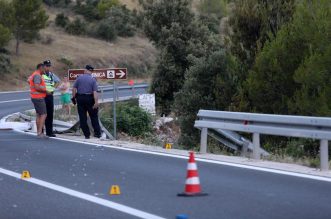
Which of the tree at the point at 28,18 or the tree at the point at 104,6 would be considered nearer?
the tree at the point at 28,18

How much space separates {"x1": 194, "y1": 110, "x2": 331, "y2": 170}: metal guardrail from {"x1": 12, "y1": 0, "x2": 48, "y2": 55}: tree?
44.5 meters

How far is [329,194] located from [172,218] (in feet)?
8.23

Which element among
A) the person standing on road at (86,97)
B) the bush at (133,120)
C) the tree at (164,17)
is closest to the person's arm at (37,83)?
the person standing on road at (86,97)

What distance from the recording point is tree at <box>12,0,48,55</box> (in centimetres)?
5766

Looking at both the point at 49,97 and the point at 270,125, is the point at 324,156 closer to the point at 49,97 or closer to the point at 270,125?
the point at 270,125

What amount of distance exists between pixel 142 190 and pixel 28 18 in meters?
50.6

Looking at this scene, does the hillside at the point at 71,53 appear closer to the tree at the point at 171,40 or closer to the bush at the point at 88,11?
the bush at the point at 88,11

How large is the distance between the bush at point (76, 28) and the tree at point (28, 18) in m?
12.7

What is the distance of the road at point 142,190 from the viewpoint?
353 inches

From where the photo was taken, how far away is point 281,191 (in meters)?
10.3

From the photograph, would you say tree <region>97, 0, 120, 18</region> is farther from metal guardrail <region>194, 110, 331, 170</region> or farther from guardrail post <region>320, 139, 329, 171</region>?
guardrail post <region>320, 139, 329, 171</region>

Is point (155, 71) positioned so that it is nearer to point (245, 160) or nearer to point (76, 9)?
point (245, 160)

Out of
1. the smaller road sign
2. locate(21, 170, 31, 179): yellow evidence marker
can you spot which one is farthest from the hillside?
Answer: locate(21, 170, 31, 179): yellow evidence marker

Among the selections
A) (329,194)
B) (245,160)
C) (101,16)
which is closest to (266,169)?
(245,160)
